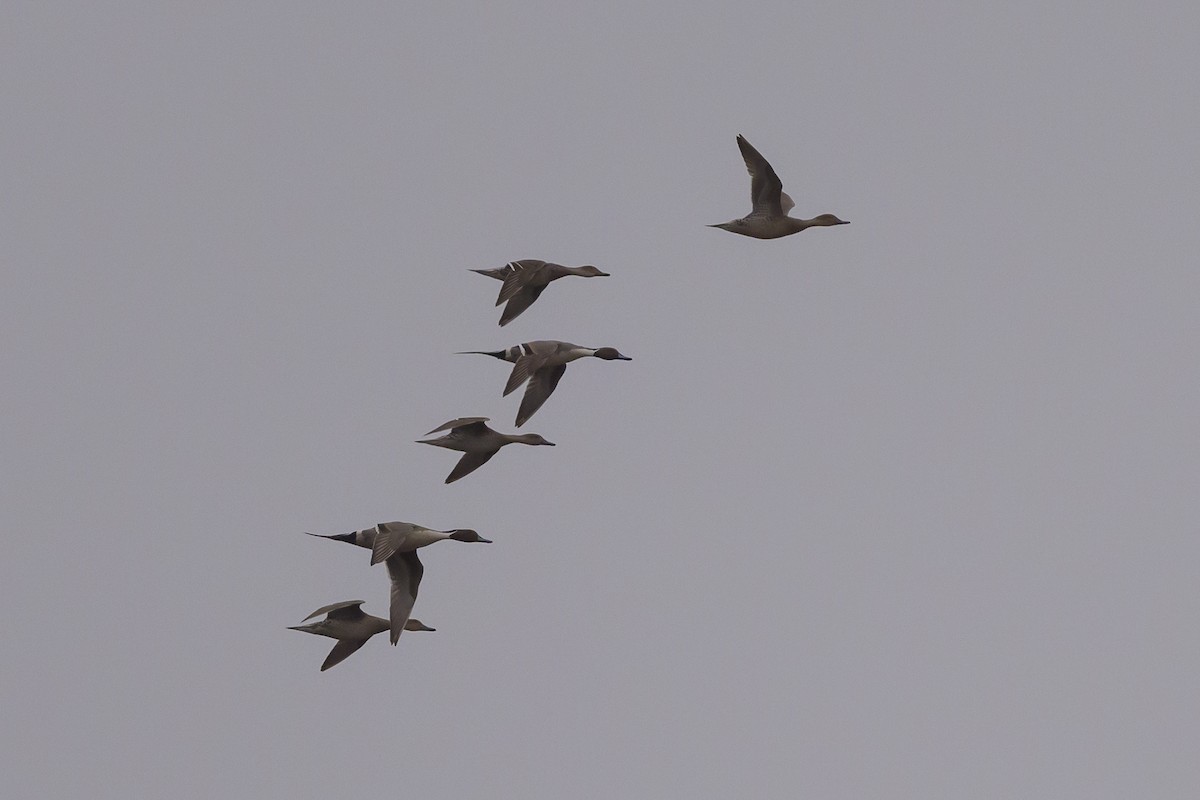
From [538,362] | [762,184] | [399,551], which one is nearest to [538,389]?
[538,362]

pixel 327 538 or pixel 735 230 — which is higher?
pixel 735 230

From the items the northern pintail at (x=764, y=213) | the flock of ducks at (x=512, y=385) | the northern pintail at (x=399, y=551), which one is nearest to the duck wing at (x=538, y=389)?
the flock of ducks at (x=512, y=385)

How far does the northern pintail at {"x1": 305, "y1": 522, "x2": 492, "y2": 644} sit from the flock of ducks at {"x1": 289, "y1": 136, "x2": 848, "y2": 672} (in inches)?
0.6

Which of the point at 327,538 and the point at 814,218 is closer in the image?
the point at 327,538

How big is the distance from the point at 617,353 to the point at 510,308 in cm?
205

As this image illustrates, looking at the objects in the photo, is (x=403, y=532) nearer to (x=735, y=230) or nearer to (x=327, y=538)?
(x=327, y=538)

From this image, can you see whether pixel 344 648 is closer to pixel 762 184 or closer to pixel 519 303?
pixel 519 303

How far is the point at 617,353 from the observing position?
39.5 meters

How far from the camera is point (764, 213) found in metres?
38.9

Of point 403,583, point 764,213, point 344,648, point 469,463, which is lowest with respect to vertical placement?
point 344,648

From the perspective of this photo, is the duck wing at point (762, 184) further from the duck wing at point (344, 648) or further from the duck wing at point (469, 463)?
the duck wing at point (344, 648)

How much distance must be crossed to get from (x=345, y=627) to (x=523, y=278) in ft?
21.4

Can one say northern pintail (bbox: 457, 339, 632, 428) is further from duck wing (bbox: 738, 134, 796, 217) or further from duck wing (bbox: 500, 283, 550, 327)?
duck wing (bbox: 738, 134, 796, 217)

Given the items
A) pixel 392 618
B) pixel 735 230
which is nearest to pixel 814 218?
pixel 735 230
